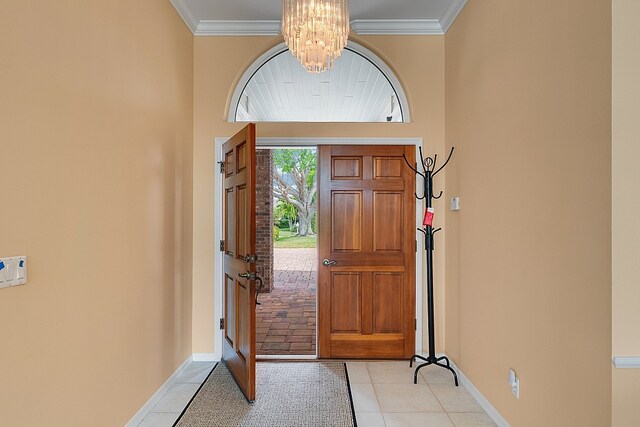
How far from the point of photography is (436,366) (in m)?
3.26

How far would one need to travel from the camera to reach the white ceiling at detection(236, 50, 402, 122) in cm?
358

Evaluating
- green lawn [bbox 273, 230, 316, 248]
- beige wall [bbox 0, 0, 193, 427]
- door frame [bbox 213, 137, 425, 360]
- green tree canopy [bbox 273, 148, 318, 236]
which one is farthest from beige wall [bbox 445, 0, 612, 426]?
green lawn [bbox 273, 230, 316, 248]

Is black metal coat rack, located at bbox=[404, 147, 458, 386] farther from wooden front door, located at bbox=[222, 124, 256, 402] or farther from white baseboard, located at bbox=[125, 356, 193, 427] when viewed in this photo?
white baseboard, located at bbox=[125, 356, 193, 427]

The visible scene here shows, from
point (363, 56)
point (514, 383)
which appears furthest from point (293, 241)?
point (514, 383)

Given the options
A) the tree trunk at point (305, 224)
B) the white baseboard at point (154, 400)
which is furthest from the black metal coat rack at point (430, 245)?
the tree trunk at point (305, 224)

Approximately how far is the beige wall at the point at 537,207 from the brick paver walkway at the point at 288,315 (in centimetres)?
174

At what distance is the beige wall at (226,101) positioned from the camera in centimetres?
342

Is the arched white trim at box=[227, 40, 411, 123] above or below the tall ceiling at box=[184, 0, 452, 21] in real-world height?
below

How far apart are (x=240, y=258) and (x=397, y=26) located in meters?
2.58

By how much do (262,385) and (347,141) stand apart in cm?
227

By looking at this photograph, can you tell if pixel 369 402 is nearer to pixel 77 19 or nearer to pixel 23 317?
pixel 23 317

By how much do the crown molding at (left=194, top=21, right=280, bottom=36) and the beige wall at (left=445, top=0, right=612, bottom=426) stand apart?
1708 mm

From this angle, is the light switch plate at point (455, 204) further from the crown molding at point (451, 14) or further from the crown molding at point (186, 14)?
the crown molding at point (186, 14)

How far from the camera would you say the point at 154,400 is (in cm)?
257
